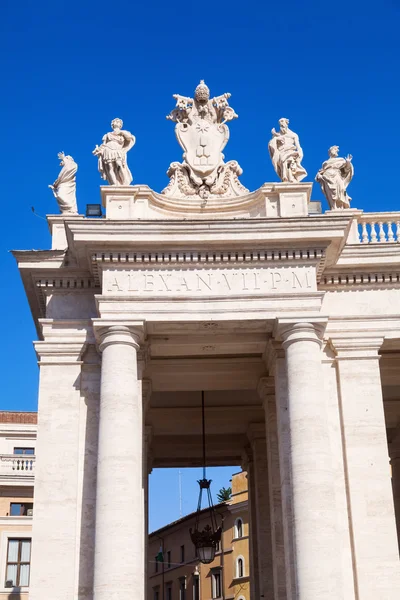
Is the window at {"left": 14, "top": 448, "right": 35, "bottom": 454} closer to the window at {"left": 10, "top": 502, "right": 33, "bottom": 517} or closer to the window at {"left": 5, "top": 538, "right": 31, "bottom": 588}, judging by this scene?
the window at {"left": 10, "top": 502, "right": 33, "bottom": 517}

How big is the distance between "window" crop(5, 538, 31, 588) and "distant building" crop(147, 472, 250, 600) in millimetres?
11484

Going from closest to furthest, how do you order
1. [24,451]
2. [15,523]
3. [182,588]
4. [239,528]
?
[15,523], [24,451], [239,528], [182,588]

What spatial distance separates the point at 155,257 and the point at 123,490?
6.14 metres

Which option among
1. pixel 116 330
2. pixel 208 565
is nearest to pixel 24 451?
pixel 208 565

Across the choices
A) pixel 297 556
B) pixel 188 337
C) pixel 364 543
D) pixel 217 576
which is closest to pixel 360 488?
pixel 364 543

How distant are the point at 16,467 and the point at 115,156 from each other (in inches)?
1474

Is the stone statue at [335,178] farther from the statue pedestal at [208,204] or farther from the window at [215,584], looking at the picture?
the window at [215,584]

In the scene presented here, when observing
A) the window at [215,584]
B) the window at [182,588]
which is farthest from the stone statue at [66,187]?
the window at [182,588]

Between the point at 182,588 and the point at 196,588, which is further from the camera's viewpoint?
the point at 182,588

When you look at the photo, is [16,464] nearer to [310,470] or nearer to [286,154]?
[286,154]

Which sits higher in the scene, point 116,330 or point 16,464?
point 16,464

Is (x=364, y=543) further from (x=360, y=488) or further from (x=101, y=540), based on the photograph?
(x=101, y=540)

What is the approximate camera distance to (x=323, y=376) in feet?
82.2

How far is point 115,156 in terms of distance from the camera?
25922 millimetres
